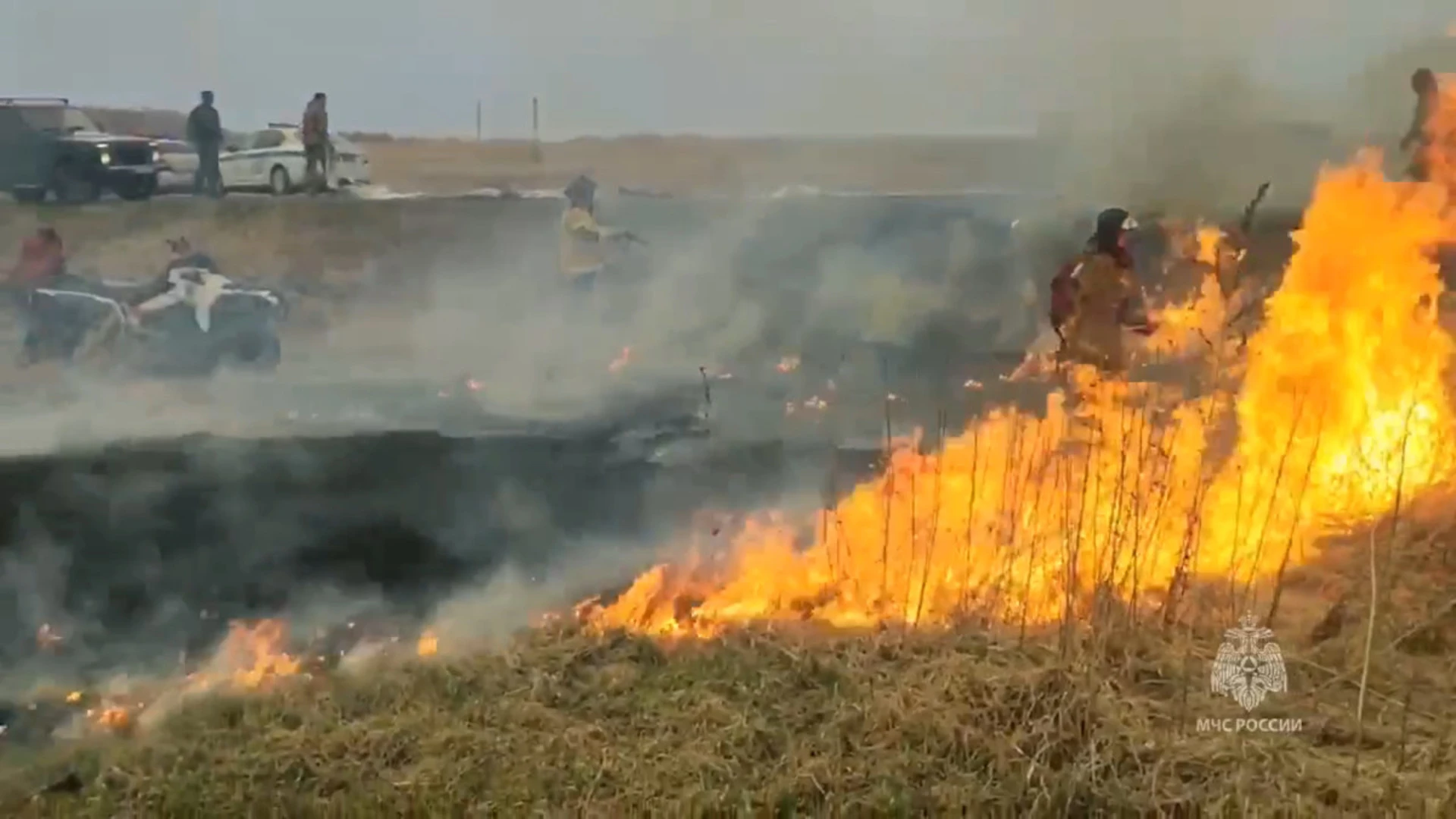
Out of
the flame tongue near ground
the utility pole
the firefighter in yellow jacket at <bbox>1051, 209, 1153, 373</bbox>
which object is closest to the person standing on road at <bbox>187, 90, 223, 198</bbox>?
the utility pole

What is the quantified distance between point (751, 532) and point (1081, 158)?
2097 millimetres

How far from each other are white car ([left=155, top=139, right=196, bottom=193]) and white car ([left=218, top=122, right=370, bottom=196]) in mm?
121

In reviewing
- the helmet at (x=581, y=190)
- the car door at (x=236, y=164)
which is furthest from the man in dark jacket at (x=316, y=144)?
the helmet at (x=581, y=190)

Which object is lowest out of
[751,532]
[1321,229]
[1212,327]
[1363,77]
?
[751,532]

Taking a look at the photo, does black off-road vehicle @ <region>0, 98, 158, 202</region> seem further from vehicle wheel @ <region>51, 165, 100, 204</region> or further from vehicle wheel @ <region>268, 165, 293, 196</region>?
vehicle wheel @ <region>268, 165, 293, 196</region>

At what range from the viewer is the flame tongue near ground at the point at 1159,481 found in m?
5.00

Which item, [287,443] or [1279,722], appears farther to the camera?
[287,443]

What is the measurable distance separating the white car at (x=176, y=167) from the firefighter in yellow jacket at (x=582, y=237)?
1.48 metres

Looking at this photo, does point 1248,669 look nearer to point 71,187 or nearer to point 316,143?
point 316,143

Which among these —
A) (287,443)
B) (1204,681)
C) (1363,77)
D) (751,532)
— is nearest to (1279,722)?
(1204,681)

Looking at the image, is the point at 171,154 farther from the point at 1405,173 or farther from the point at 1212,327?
the point at 1405,173

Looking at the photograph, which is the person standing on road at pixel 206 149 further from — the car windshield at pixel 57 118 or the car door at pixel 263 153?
the car windshield at pixel 57 118

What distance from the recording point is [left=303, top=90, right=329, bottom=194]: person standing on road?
5094 millimetres

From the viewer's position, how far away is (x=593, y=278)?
5.25 meters
